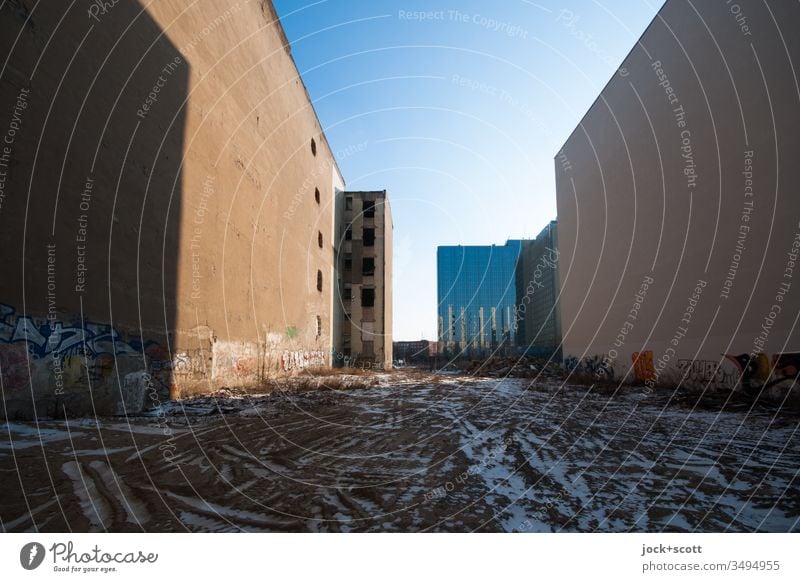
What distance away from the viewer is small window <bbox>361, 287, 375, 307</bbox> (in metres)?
36.7

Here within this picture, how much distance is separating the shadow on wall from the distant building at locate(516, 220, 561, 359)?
37417 millimetres

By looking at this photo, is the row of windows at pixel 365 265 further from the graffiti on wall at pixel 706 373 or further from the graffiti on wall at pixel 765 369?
the graffiti on wall at pixel 765 369

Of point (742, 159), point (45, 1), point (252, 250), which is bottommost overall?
point (252, 250)

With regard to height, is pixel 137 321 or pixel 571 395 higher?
pixel 137 321

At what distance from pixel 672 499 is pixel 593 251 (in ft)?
64.0

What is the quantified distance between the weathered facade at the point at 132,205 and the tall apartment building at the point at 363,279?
57.7 feet

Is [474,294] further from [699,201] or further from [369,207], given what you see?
[699,201]

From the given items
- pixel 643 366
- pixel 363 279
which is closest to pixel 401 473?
pixel 643 366

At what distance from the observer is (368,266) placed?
3741 centimetres

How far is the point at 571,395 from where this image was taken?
1210cm

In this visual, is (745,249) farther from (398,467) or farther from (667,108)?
(398,467)

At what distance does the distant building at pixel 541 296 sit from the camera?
1697 inches

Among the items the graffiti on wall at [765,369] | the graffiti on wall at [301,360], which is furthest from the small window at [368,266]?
the graffiti on wall at [765,369]

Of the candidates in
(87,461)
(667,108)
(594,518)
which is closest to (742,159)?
(667,108)
